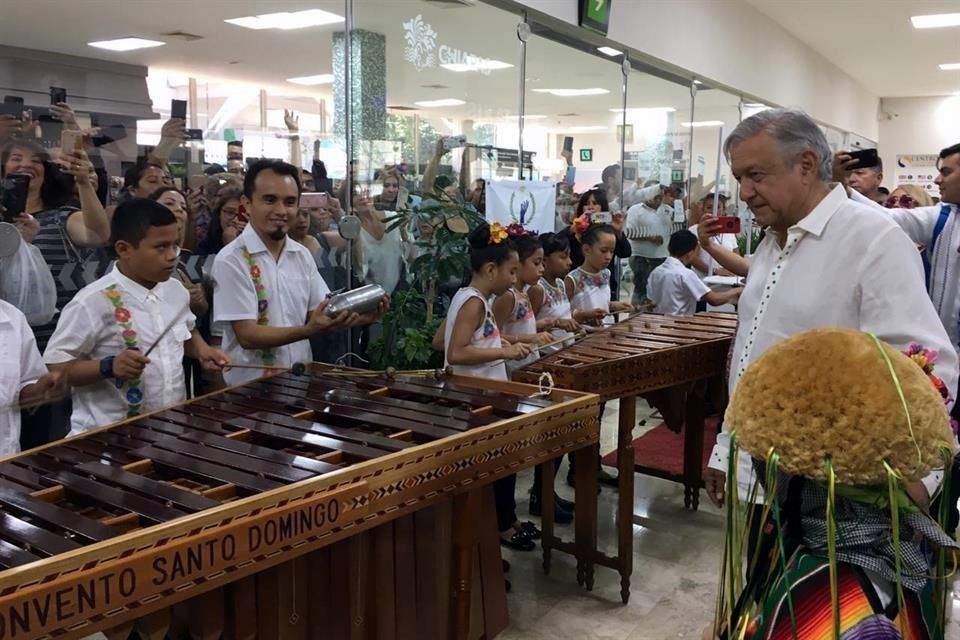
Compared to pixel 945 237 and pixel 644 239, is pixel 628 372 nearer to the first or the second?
pixel 945 237

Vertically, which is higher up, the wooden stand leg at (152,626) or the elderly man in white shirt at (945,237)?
the elderly man in white shirt at (945,237)

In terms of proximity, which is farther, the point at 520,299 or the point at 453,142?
the point at 453,142

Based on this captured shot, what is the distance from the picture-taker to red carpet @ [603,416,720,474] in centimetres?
435

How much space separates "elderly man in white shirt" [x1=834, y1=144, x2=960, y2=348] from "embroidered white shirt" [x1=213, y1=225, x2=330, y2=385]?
6.55 ft

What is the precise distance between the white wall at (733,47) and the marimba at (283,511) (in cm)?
323

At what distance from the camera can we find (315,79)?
3678 mm

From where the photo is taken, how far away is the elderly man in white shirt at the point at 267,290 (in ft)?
8.62

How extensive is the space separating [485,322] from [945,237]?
1.72 m

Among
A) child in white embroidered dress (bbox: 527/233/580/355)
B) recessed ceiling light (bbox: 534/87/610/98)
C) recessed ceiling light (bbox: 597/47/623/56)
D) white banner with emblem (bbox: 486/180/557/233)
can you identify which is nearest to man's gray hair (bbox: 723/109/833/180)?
child in white embroidered dress (bbox: 527/233/580/355)

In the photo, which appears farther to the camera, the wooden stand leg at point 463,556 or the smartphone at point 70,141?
the smartphone at point 70,141

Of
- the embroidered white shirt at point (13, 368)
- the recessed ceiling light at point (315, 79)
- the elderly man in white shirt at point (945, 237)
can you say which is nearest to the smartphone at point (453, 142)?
the recessed ceiling light at point (315, 79)

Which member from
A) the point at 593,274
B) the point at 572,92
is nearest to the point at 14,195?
the point at 593,274

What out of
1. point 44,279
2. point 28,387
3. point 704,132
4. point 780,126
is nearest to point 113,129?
point 44,279

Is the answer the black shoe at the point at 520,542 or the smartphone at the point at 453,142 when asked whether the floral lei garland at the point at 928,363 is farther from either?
the smartphone at the point at 453,142
